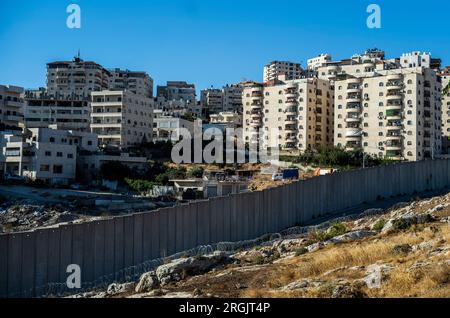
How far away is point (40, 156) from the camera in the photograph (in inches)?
2571

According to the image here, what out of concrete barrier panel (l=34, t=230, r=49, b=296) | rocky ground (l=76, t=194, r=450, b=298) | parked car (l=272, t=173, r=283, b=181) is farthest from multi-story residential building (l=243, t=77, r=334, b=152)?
concrete barrier panel (l=34, t=230, r=49, b=296)

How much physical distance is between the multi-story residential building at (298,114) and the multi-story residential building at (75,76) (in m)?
39.3

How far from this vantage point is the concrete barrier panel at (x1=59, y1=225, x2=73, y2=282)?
62.9ft

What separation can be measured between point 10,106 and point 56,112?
7.36 m

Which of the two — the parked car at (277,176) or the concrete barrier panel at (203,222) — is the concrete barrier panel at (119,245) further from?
the parked car at (277,176)

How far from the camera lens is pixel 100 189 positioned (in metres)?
64.8

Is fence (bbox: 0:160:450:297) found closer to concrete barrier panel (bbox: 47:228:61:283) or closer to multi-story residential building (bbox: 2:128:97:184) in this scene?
concrete barrier panel (bbox: 47:228:61:283)

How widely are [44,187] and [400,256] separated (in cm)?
5152

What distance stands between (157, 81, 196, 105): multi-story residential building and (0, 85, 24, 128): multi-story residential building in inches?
2342

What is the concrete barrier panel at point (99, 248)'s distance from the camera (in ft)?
65.9

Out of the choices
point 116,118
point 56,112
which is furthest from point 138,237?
point 56,112

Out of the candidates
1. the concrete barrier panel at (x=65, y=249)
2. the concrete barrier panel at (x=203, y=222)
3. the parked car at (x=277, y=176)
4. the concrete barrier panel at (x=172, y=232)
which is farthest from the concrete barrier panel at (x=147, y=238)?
the parked car at (x=277, y=176)

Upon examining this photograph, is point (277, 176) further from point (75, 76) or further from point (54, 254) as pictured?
point (75, 76)

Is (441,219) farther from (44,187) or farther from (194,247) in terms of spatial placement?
(44,187)
